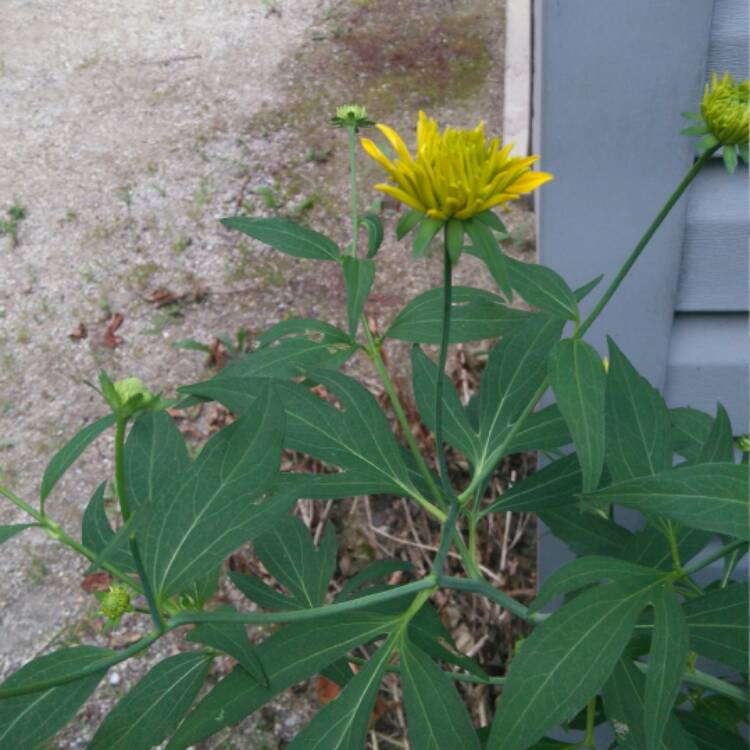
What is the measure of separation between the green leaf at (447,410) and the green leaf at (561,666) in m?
0.31

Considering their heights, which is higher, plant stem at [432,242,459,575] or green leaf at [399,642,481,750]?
plant stem at [432,242,459,575]

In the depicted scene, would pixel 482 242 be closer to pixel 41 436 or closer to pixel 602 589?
pixel 602 589

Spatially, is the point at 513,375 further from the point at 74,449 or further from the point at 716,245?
the point at 74,449

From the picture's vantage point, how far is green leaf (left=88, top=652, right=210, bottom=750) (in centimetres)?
93

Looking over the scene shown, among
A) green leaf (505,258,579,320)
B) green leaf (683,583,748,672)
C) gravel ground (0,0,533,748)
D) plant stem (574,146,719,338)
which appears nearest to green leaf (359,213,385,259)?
green leaf (505,258,579,320)

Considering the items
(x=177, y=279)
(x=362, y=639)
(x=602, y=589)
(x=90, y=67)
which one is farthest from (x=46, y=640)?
(x=90, y=67)

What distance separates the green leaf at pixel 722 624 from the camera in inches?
34.7

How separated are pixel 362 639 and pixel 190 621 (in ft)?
0.64

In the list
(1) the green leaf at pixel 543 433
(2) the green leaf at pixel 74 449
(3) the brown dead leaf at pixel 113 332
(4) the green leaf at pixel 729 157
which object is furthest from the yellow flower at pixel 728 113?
(3) the brown dead leaf at pixel 113 332

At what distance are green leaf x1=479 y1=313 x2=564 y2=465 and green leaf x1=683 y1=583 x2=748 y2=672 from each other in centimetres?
30

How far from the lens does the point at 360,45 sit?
10.5 ft

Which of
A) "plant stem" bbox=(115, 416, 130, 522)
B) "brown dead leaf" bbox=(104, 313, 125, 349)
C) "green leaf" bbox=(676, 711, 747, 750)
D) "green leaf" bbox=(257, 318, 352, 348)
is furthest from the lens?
"brown dead leaf" bbox=(104, 313, 125, 349)

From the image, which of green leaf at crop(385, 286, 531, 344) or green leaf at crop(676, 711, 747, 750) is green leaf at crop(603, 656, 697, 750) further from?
green leaf at crop(385, 286, 531, 344)

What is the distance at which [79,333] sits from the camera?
243 cm
